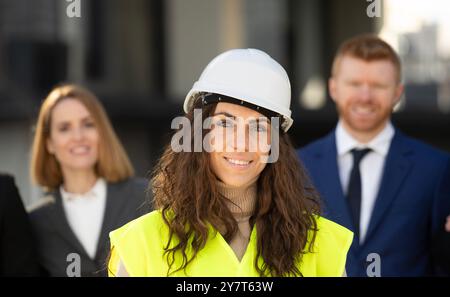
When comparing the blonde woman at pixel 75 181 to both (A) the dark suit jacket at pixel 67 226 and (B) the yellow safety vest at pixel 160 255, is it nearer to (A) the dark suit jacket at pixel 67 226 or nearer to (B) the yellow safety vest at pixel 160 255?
(A) the dark suit jacket at pixel 67 226

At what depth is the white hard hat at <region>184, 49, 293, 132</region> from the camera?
2289 millimetres

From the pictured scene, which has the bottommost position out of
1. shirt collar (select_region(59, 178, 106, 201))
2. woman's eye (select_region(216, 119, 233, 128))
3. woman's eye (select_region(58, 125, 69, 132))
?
shirt collar (select_region(59, 178, 106, 201))

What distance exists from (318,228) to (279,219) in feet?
0.43

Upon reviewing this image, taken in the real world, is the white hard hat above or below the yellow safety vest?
above

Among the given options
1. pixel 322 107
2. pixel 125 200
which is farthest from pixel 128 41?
pixel 125 200

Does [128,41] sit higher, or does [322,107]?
[128,41]

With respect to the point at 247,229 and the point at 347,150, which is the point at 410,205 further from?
the point at 247,229

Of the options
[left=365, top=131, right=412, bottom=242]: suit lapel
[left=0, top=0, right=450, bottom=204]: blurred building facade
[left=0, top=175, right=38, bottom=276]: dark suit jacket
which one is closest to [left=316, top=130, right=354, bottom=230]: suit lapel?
[left=365, top=131, right=412, bottom=242]: suit lapel

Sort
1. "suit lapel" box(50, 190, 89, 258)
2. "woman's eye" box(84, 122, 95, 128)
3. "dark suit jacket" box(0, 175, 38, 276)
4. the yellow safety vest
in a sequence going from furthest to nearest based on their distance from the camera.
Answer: "woman's eye" box(84, 122, 95, 128) → "suit lapel" box(50, 190, 89, 258) → "dark suit jacket" box(0, 175, 38, 276) → the yellow safety vest

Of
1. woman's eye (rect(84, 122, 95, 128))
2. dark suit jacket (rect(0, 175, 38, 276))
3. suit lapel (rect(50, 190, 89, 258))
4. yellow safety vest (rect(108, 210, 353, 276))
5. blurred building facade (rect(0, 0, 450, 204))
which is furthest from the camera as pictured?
blurred building facade (rect(0, 0, 450, 204))

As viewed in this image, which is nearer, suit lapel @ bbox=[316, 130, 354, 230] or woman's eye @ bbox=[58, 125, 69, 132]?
suit lapel @ bbox=[316, 130, 354, 230]

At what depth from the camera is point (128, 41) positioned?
886 centimetres

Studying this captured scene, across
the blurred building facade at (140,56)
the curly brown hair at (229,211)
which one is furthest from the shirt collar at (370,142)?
the blurred building facade at (140,56)

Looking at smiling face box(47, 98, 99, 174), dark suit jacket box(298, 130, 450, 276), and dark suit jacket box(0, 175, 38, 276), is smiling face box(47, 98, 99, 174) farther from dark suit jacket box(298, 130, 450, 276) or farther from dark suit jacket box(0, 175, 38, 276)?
dark suit jacket box(298, 130, 450, 276)
